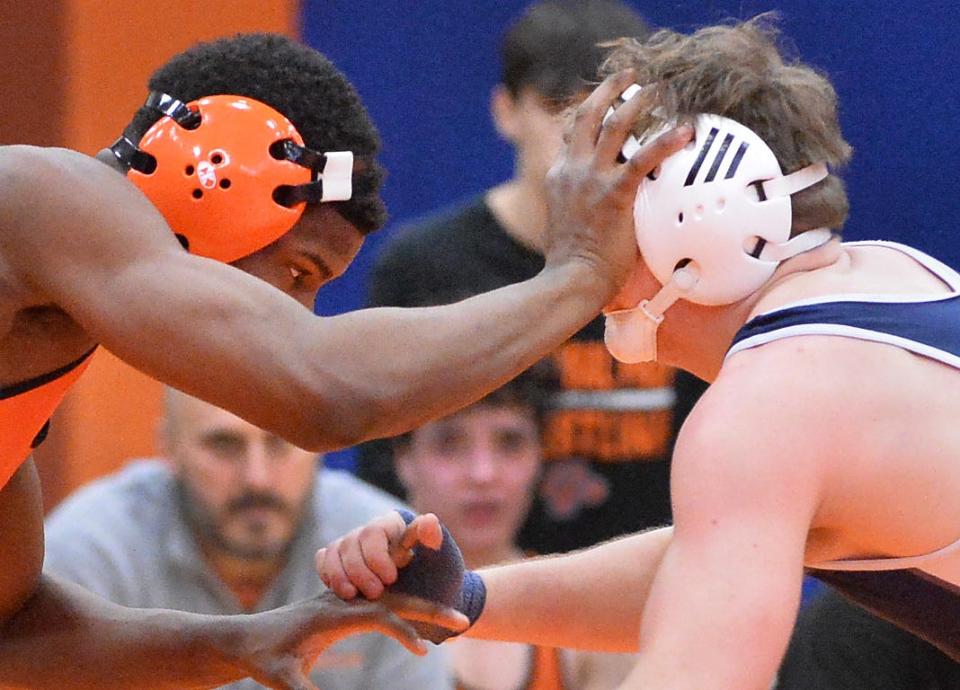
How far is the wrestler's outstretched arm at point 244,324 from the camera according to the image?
7.55ft

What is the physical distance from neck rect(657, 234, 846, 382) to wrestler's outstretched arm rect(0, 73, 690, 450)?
0.83 feet

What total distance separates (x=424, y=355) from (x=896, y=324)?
650 mm

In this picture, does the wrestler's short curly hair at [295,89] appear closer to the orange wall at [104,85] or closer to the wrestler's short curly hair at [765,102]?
the wrestler's short curly hair at [765,102]

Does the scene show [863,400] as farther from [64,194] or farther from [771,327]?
[64,194]

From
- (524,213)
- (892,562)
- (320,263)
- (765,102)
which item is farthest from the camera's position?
(524,213)

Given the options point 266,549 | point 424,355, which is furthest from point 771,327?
point 266,549

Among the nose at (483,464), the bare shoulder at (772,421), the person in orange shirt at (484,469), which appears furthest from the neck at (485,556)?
the bare shoulder at (772,421)

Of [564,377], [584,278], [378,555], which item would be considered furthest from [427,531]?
[564,377]

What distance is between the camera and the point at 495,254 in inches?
196

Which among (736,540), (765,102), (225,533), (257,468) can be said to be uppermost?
(765,102)

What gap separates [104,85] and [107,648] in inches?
135

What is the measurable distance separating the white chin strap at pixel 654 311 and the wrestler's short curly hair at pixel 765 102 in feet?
0.09

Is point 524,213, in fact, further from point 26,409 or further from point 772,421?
point 772,421

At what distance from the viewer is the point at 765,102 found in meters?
2.59
